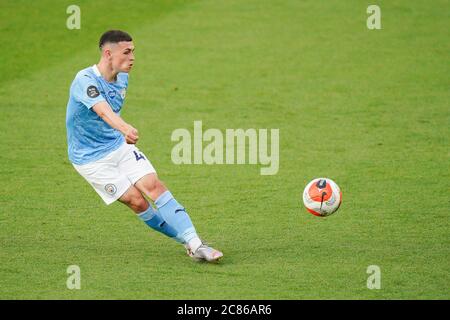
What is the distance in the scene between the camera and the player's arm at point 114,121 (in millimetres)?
6910

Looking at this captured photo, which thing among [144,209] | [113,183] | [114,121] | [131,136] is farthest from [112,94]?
[144,209]

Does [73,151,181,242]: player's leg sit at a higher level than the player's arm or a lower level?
lower

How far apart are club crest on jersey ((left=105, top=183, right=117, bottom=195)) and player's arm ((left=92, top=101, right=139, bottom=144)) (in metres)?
0.64

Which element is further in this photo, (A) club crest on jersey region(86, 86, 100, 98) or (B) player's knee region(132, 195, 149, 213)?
(B) player's knee region(132, 195, 149, 213)

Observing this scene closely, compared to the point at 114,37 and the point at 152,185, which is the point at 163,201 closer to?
the point at 152,185

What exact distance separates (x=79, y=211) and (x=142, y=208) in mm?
1704

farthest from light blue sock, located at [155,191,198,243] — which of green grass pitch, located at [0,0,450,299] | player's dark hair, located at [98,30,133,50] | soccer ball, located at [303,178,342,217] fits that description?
player's dark hair, located at [98,30,133,50]

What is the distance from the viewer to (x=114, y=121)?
7.13 meters

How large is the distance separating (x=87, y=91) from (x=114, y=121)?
42 centimetres

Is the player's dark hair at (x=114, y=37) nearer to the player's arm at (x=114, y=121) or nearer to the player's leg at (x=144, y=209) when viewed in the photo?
the player's arm at (x=114, y=121)

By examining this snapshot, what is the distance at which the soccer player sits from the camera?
754 cm

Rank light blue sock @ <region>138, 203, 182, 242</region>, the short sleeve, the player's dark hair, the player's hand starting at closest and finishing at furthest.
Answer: the player's hand < the short sleeve < the player's dark hair < light blue sock @ <region>138, 203, 182, 242</region>

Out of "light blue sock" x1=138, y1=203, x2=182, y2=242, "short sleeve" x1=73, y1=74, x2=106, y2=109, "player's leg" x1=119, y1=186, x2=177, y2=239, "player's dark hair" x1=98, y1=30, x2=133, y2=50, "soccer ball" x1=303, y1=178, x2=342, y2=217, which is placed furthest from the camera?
"soccer ball" x1=303, y1=178, x2=342, y2=217

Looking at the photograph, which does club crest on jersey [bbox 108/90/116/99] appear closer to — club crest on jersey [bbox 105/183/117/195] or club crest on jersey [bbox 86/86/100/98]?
club crest on jersey [bbox 86/86/100/98]
